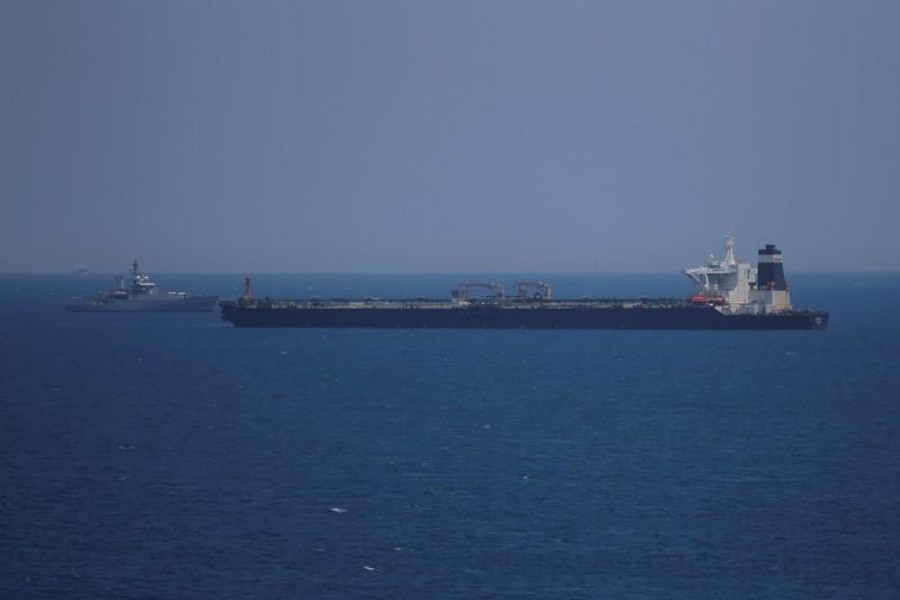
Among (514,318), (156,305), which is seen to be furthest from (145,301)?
(514,318)

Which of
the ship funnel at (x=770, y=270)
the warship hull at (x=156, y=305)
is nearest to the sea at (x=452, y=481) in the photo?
the ship funnel at (x=770, y=270)

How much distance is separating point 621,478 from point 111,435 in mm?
22303

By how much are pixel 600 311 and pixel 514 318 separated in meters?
7.55

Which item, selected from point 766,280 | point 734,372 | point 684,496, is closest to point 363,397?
point 734,372

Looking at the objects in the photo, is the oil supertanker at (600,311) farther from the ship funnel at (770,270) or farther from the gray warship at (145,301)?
the gray warship at (145,301)

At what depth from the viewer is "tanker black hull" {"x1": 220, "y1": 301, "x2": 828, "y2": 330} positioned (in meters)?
120

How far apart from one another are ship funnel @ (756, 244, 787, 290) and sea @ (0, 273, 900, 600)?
90.1 feet

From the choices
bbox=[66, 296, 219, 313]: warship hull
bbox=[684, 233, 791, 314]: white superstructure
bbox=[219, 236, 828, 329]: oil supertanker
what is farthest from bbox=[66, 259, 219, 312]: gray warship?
bbox=[684, 233, 791, 314]: white superstructure

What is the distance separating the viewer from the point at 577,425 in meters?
62.6

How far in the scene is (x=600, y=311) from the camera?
12325 centimetres

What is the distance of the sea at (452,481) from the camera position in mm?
37375

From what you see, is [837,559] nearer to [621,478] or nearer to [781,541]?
[781,541]

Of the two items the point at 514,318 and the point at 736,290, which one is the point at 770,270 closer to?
the point at 736,290

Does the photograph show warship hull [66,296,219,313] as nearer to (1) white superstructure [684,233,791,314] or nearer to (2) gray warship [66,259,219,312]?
(2) gray warship [66,259,219,312]
